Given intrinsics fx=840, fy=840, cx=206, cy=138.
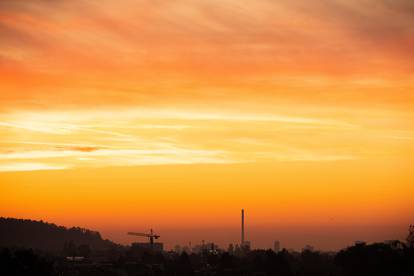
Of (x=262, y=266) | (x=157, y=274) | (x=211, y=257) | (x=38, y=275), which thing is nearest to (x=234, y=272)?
(x=262, y=266)

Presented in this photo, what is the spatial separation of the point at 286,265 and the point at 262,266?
22.4ft

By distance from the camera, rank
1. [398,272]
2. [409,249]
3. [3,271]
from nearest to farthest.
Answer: [3,271], [398,272], [409,249]

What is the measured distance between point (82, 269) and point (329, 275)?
5391 cm

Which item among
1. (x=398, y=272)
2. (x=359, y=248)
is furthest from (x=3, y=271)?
(x=359, y=248)

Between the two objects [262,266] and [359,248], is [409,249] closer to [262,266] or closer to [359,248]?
[359,248]

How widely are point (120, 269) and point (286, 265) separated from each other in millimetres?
39945

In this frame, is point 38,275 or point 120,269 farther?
point 120,269

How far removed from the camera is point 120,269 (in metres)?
157

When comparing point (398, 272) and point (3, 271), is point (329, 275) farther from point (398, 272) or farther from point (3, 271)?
point (3, 271)

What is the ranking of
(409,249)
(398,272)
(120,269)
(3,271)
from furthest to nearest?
(120,269)
(409,249)
(398,272)
(3,271)

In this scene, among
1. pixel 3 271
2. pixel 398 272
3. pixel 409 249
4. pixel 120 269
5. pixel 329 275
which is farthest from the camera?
pixel 120 269

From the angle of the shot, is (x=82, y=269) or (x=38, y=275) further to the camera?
(x=82, y=269)

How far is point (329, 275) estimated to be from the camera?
408 ft

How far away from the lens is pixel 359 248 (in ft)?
444
